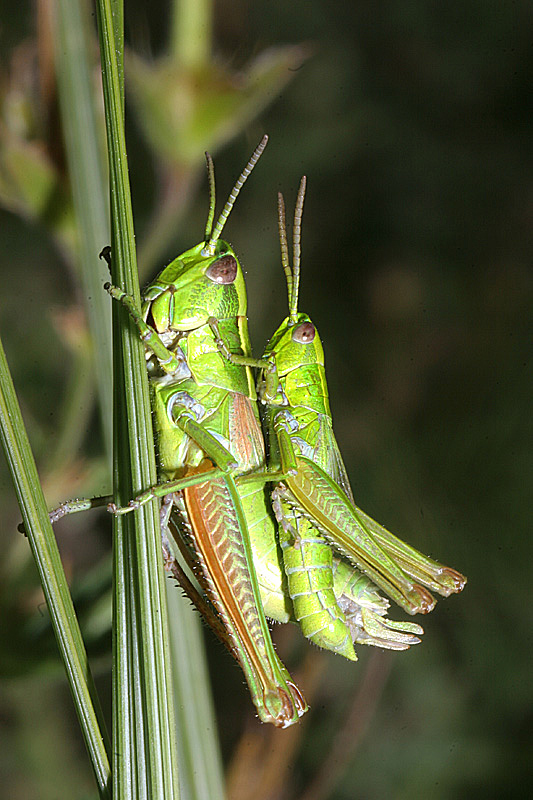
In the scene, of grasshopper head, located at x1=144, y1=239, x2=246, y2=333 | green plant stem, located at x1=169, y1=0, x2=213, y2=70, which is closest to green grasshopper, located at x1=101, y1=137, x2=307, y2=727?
grasshopper head, located at x1=144, y1=239, x2=246, y2=333

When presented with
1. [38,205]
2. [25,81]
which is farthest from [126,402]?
[25,81]

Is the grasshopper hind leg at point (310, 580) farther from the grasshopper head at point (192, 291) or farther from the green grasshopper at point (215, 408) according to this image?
the grasshopper head at point (192, 291)

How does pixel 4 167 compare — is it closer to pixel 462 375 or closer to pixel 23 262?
pixel 23 262

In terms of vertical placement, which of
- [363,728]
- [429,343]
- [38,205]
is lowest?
[363,728]

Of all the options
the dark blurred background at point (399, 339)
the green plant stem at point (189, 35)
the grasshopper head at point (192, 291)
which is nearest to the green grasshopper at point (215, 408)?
the grasshopper head at point (192, 291)

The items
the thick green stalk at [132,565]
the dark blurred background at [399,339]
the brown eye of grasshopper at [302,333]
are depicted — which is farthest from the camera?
the dark blurred background at [399,339]

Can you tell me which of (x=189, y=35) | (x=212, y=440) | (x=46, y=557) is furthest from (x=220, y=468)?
(x=189, y=35)

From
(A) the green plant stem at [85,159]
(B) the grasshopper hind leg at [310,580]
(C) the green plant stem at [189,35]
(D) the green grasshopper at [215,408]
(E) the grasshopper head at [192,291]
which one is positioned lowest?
(B) the grasshopper hind leg at [310,580]

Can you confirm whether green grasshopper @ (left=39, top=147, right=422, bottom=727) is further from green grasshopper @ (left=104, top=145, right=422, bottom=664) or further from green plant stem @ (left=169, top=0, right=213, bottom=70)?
green plant stem @ (left=169, top=0, right=213, bottom=70)

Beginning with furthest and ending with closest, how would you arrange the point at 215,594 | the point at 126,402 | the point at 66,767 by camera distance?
the point at 66,767, the point at 215,594, the point at 126,402
